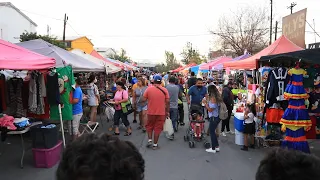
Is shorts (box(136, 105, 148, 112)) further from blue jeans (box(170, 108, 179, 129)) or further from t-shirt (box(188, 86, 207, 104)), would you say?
t-shirt (box(188, 86, 207, 104))

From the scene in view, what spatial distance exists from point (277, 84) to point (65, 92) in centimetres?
495

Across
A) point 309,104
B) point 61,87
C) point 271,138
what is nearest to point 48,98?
point 61,87

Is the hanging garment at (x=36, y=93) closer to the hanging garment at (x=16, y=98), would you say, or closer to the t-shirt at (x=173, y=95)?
the hanging garment at (x=16, y=98)

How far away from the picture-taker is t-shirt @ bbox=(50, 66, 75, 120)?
645 centimetres

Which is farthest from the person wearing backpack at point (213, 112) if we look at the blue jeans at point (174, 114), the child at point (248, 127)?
the blue jeans at point (174, 114)

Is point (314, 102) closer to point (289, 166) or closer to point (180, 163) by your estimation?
point (180, 163)

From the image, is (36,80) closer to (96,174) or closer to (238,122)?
(238,122)

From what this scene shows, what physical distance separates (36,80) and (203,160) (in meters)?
4.28

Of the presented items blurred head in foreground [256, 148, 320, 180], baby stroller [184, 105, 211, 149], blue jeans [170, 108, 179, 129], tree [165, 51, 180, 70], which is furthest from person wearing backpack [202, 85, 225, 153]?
tree [165, 51, 180, 70]

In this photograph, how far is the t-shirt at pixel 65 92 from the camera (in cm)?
645

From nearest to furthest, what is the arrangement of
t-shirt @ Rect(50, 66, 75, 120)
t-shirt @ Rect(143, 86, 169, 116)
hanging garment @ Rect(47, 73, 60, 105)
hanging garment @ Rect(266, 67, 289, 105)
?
hanging garment @ Rect(266, 67, 289, 105) < hanging garment @ Rect(47, 73, 60, 105) < t-shirt @ Rect(50, 66, 75, 120) < t-shirt @ Rect(143, 86, 169, 116)

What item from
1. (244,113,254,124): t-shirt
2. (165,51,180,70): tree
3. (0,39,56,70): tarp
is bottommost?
(244,113,254,124): t-shirt

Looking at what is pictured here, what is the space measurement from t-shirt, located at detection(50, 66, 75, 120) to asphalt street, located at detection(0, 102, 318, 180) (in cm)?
116

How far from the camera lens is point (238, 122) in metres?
6.93
